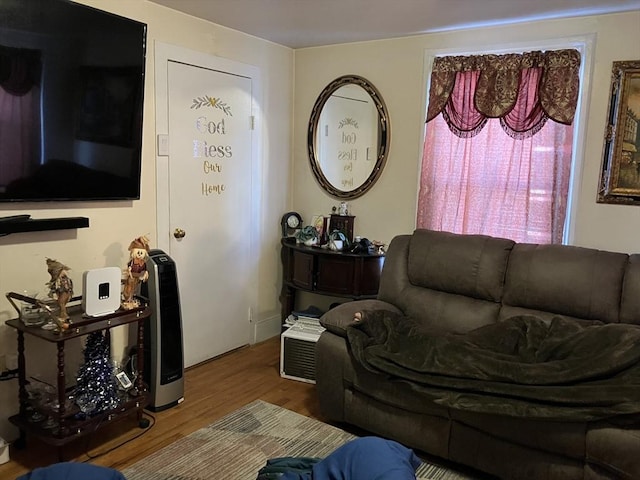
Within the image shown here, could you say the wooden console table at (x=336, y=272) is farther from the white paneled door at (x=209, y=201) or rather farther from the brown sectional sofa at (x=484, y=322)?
the white paneled door at (x=209, y=201)

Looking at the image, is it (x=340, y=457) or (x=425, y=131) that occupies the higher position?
(x=425, y=131)

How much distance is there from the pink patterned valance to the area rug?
205 cm

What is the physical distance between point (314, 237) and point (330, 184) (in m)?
0.45

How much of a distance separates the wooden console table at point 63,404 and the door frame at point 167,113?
74cm

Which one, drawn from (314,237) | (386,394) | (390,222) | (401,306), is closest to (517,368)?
(386,394)

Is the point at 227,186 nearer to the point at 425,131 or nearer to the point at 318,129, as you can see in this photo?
the point at 318,129

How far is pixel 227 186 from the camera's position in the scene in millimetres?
3607

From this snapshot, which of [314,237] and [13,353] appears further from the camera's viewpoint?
[314,237]

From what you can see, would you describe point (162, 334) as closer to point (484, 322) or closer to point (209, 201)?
point (209, 201)

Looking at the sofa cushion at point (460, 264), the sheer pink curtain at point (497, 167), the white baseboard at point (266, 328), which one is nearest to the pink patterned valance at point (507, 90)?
the sheer pink curtain at point (497, 167)

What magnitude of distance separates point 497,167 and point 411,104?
0.75 meters

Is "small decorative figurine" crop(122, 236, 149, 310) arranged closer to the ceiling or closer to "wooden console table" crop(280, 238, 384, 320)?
"wooden console table" crop(280, 238, 384, 320)

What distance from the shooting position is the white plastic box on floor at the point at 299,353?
333cm

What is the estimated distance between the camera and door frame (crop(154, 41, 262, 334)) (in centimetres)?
306
